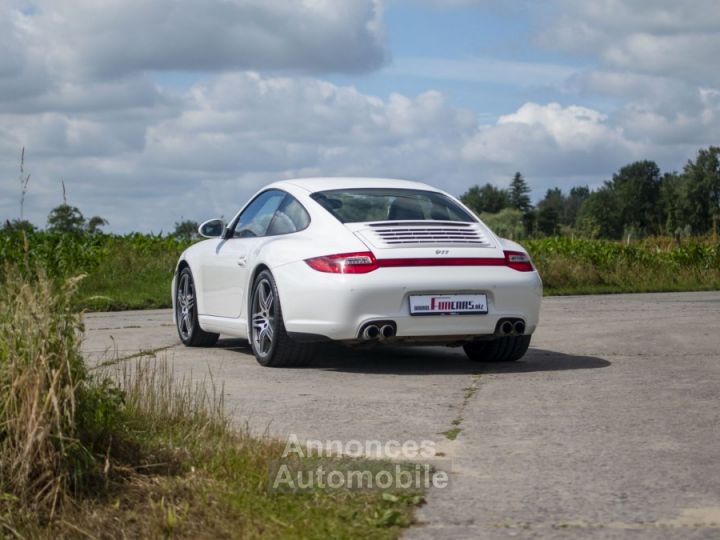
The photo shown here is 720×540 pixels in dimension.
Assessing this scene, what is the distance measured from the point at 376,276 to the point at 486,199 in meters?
190

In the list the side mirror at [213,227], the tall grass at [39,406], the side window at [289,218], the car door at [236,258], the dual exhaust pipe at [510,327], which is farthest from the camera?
the side mirror at [213,227]

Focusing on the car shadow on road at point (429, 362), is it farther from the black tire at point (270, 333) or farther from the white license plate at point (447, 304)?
the white license plate at point (447, 304)

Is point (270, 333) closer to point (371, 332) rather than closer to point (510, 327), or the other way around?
point (371, 332)

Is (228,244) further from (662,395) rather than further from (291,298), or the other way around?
(662,395)

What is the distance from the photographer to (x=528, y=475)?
17.7ft

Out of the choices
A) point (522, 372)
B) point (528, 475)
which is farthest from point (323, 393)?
point (528, 475)

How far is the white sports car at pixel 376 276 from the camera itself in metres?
9.04

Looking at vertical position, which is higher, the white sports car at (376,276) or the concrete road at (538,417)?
the white sports car at (376,276)

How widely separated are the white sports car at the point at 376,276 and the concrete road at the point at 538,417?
12.0 inches

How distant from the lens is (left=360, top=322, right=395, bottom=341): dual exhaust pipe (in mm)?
9039

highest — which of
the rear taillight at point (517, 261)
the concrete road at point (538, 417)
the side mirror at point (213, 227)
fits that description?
the side mirror at point (213, 227)

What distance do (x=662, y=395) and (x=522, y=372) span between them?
65.2 inches

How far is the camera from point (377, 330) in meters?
9.05

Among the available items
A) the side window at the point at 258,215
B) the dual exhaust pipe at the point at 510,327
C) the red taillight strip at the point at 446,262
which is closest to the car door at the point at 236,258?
the side window at the point at 258,215
